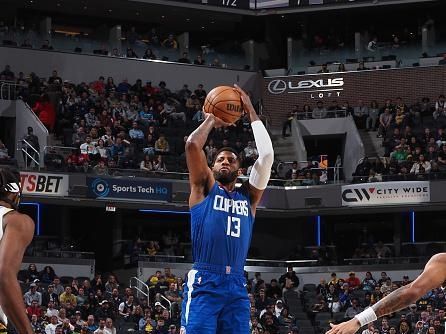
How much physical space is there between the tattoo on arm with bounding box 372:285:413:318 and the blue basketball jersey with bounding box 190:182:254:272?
53.8 inches

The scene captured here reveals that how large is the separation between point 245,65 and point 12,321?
36.6 meters

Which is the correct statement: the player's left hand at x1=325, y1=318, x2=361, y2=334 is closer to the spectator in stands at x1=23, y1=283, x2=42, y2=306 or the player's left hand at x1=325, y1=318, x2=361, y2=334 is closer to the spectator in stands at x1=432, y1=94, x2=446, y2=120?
the spectator in stands at x1=23, y1=283, x2=42, y2=306

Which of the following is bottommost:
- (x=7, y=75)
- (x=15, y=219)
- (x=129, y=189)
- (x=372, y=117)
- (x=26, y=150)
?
(x=15, y=219)

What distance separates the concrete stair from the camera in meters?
37.2

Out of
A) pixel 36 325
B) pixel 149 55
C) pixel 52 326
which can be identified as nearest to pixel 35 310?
pixel 36 325

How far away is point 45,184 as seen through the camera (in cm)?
3166

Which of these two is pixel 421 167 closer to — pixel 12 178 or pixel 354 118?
pixel 354 118

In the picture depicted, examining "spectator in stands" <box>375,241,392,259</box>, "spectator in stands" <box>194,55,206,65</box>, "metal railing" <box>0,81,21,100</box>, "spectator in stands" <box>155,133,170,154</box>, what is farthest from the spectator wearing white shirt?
"spectator in stands" <box>194,55,206,65</box>

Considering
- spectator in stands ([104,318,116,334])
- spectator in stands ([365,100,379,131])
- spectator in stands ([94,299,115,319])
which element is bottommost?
spectator in stands ([104,318,116,334])

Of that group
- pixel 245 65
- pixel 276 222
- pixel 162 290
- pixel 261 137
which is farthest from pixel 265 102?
pixel 261 137

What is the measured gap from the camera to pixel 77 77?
39.4m

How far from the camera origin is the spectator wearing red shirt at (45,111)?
34.5m

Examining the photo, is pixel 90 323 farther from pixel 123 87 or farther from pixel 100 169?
pixel 123 87

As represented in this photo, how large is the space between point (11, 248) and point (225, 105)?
8.89 ft
